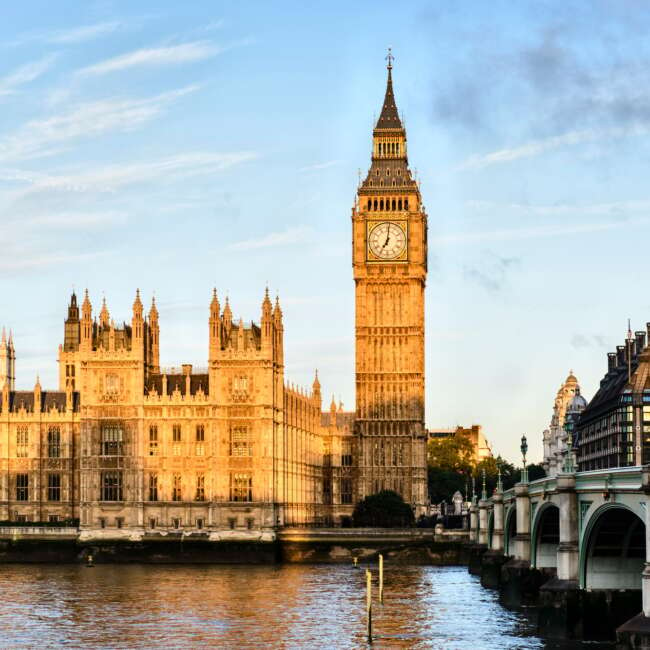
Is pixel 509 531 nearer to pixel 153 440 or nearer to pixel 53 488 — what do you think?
pixel 153 440

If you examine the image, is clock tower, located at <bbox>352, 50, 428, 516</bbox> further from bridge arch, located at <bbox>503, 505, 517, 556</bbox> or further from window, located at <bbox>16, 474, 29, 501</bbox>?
bridge arch, located at <bbox>503, 505, 517, 556</bbox>

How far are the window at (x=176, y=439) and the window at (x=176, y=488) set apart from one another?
2.19 meters

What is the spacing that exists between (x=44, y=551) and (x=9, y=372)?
121ft

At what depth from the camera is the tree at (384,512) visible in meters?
155

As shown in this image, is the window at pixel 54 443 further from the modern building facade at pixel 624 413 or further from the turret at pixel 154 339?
the modern building facade at pixel 624 413

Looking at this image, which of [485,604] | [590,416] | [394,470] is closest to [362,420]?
[394,470]

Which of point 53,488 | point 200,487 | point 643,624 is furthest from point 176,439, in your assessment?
point 643,624

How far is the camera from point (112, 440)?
140125 millimetres

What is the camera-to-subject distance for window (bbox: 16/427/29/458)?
→ 148m

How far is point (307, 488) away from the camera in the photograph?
161625 mm

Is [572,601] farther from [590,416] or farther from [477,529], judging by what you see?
[590,416]

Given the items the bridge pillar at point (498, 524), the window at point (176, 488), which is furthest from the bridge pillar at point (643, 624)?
the window at point (176, 488)

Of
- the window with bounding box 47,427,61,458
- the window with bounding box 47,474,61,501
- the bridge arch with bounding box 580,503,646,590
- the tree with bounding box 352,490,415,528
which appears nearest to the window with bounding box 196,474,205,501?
the window with bounding box 47,474,61,501

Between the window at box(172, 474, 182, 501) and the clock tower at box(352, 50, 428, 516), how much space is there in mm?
33567
